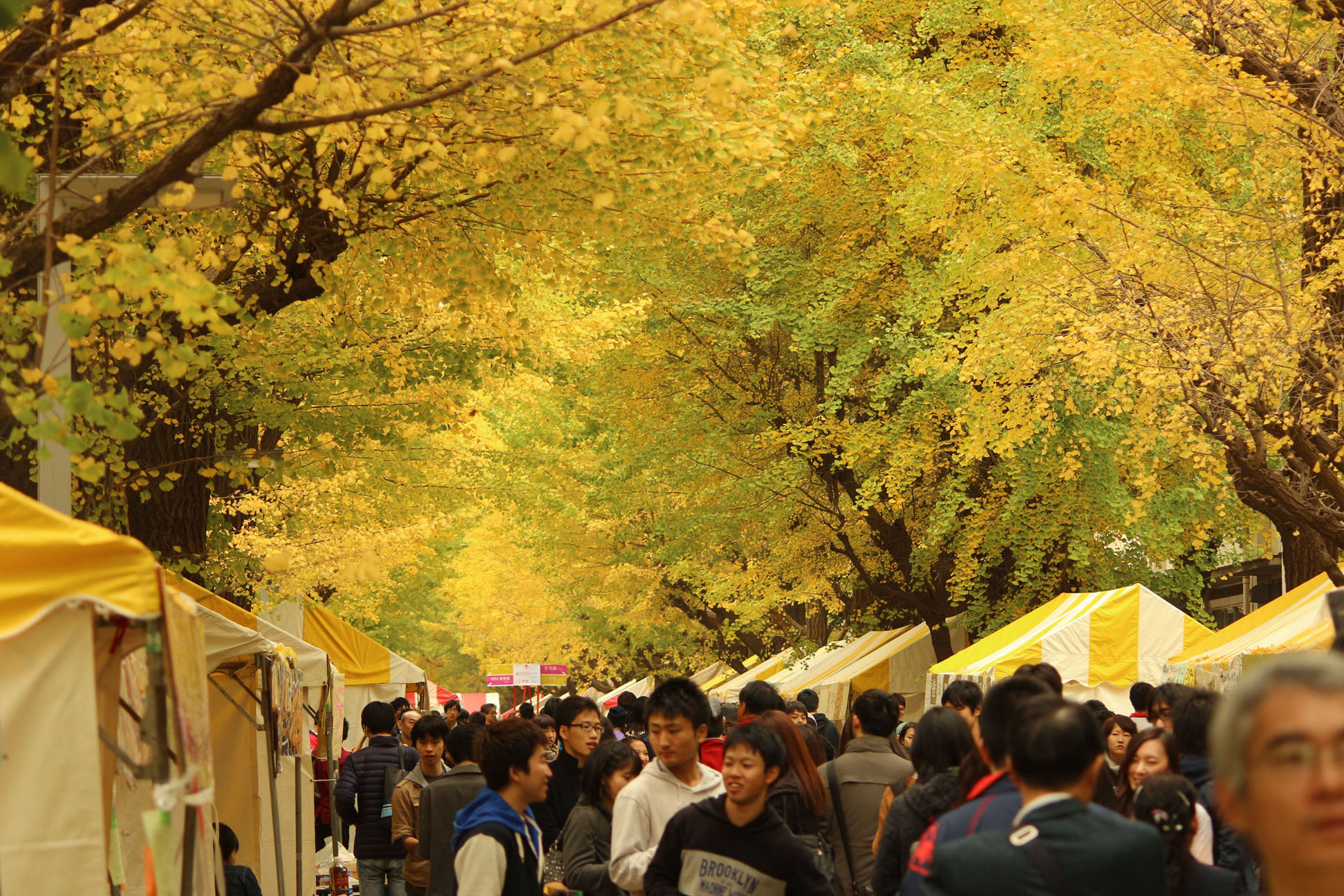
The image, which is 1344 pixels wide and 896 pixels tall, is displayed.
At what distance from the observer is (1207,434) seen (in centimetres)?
1460

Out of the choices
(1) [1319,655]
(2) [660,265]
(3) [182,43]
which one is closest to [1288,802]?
(1) [1319,655]

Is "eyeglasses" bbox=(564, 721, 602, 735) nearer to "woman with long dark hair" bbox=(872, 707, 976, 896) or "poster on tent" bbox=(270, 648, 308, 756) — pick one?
"poster on tent" bbox=(270, 648, 308, 756)

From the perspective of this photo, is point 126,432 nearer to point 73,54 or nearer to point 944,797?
point 73,54

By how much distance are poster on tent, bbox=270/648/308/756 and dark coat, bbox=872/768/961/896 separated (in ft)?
20.5

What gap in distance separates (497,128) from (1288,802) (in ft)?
24.4

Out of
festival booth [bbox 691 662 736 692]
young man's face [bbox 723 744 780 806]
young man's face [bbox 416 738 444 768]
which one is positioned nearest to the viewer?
young man's face [bbox 723 744 780 806]

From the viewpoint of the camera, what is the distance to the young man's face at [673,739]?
266 inches

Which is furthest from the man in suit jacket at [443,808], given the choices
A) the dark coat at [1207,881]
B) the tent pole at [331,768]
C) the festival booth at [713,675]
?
the festival booth at [713,675]

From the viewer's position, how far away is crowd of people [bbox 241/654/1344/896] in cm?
247

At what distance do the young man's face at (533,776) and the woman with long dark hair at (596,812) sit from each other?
1.06m

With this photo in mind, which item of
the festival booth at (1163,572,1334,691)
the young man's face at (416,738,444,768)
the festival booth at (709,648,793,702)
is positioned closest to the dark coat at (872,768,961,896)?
the young man's face at (416,738,444,768)

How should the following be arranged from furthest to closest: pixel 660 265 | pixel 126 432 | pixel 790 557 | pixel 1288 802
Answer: pixel 790 557
pixel 660 265
pixel 126 432
pixel 1288 802

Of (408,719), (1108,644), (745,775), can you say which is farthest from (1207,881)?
(408,719)

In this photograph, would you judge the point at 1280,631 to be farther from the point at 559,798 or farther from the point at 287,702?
the point at 287,702
